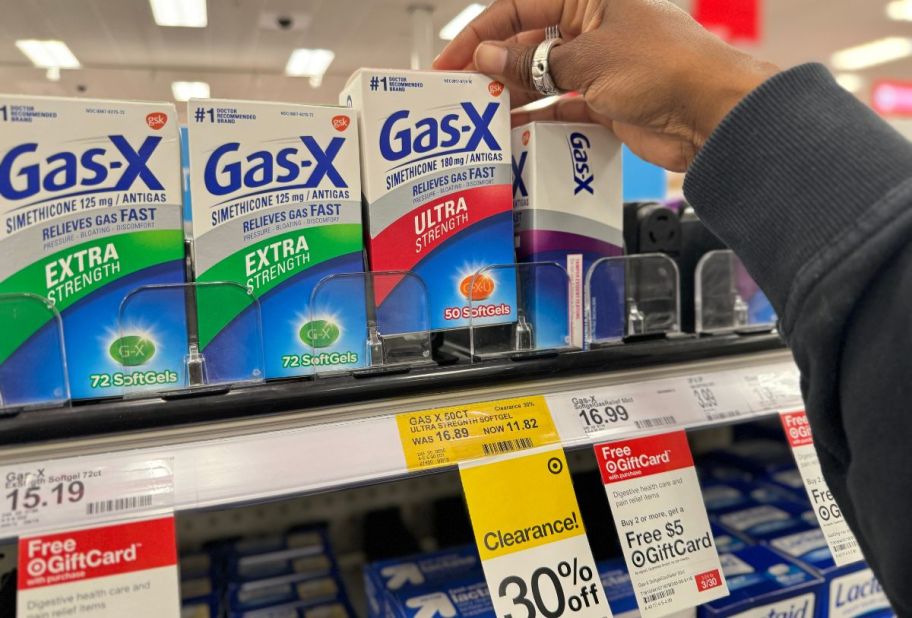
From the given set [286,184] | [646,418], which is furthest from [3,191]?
[646,418]

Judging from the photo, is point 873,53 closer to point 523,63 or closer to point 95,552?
point 523,63

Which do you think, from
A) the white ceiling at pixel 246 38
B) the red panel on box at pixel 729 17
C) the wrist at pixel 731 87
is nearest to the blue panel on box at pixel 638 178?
the red panel on box at pixel 729 17

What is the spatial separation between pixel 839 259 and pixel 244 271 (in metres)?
0.57

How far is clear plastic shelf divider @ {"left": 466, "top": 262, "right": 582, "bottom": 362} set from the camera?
0.81 meters

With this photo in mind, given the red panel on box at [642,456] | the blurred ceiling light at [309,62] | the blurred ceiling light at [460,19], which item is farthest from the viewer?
the blurred ceiling light at [309,62]

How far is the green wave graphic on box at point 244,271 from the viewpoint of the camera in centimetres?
69

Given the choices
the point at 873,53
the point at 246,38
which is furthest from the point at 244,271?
the point at 873,53

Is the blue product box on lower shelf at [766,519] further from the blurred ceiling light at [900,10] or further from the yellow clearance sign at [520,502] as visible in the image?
the blurred ceiling light at [900,10]

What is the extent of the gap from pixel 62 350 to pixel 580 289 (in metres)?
0.59

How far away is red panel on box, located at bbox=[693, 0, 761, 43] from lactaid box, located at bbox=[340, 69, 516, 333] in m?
2.88

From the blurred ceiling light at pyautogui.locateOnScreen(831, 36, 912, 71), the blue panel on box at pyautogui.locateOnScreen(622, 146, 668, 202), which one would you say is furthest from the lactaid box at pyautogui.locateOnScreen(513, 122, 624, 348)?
the blurred ceiling light at pyautogui.locateOnScreen(831, 36, 912, 71)

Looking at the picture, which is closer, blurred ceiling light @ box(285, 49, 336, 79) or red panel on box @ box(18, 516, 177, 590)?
red panel on box @ box(18, 516, 177, 590)

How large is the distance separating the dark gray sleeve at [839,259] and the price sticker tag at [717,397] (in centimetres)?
26

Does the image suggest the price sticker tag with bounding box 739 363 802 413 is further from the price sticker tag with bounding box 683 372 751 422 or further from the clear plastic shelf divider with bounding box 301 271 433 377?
the clear plastic shelf divider with bounding box 301 271 433 377
